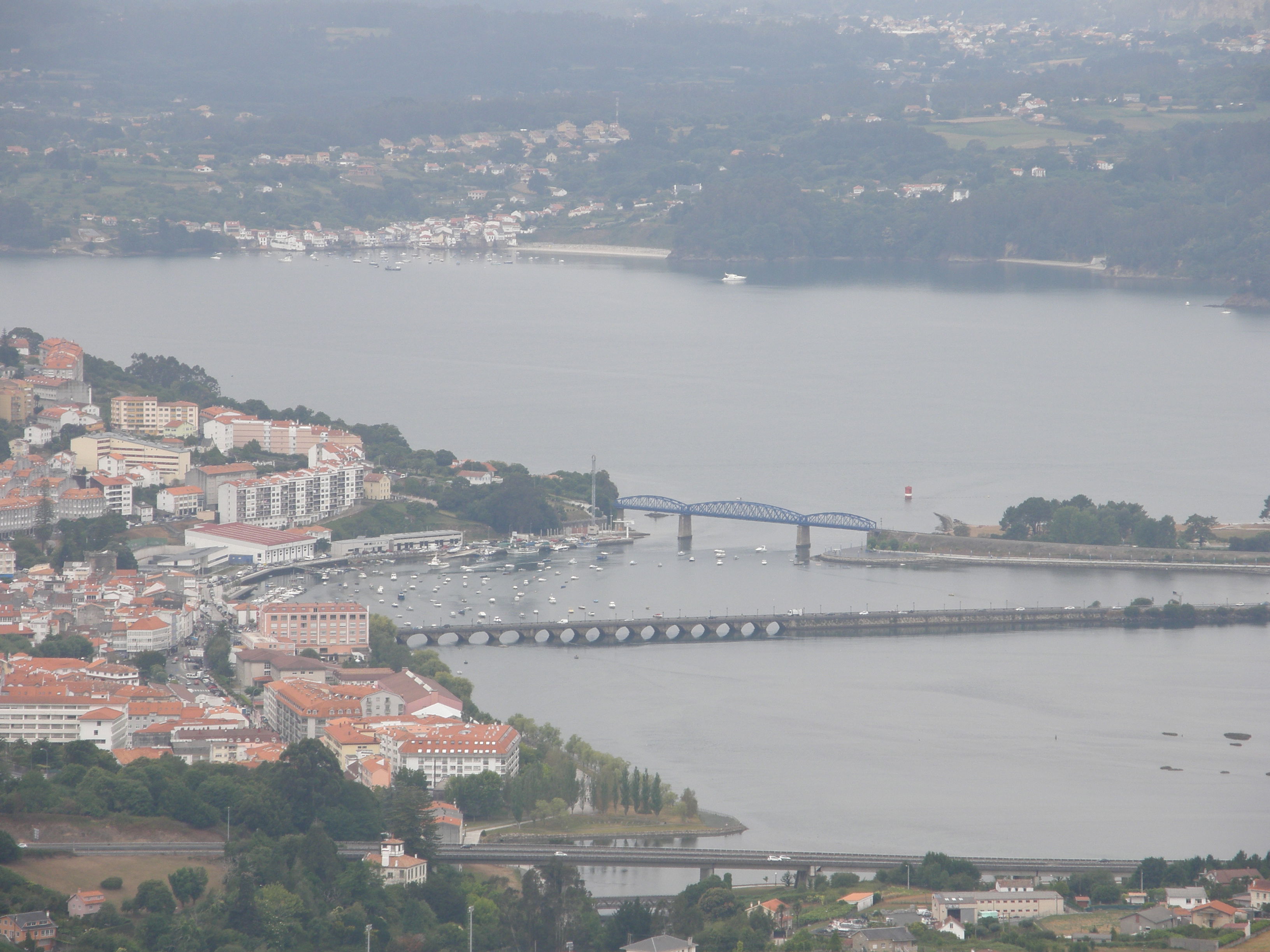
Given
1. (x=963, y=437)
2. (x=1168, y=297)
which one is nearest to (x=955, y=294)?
(x=1168, y=297)

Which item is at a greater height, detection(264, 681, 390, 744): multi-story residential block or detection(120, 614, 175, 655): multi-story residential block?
detection(120, 614, 175, 655): multi-story residential block

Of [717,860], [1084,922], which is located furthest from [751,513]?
[1084,922]

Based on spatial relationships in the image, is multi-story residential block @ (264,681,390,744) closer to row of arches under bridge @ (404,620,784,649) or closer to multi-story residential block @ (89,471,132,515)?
row of arches under bridge @ (404,620,784,649)

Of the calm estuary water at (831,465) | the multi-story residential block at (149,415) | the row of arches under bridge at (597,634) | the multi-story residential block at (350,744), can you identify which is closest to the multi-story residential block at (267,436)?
the multi-story residential block at (149,415)

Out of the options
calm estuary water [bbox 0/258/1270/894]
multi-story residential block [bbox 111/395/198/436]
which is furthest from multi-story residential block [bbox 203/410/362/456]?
calm estuary water [bbox 0/258/1270/894]

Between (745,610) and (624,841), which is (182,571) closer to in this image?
(745,610)

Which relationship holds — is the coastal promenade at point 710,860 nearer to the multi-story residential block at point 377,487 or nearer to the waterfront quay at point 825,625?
the waterfront quay at point 825,625
